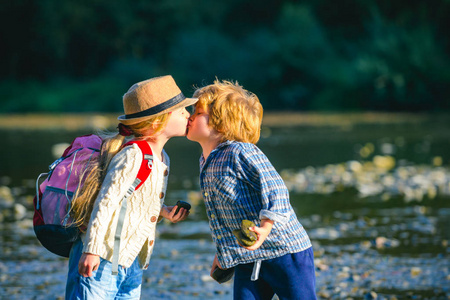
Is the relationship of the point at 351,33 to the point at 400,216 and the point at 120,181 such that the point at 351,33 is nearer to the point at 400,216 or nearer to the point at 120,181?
the point at 400,216

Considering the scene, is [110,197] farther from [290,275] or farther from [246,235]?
[290,275]

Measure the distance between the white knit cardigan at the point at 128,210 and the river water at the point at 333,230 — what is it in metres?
1.57

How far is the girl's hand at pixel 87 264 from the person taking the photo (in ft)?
10.2

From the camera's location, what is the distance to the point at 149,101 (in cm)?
332

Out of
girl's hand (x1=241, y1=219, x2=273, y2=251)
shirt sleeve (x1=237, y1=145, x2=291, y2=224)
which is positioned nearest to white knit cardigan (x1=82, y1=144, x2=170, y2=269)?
shirt sleeve (x1=237, y1=145, x2=291, y2=224)

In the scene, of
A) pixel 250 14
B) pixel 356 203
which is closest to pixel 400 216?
pixel 356 203

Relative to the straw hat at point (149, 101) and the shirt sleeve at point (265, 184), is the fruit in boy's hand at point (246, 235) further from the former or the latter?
the straw hat at point (149, 101)

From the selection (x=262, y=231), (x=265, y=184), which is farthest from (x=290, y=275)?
(x=265, y=184)

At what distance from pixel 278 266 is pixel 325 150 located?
12.0m

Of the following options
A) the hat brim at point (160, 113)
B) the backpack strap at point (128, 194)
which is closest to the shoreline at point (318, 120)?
the hat brim at point (160, 113)

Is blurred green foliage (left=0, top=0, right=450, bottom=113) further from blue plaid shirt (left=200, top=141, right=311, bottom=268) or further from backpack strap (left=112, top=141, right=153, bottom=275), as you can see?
backpack strap (left=112, top=141, right=153, bottom=275)

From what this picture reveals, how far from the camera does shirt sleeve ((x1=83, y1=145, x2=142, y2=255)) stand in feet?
10.2

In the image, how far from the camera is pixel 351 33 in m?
44.3

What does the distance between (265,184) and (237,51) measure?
1408 inches
